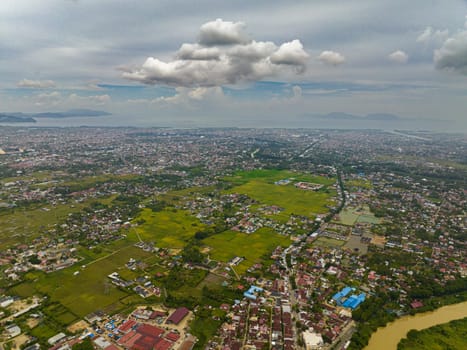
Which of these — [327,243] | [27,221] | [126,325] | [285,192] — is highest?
[285,192]

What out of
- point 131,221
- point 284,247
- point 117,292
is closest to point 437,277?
point 284,247

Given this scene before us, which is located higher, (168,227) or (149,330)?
(168,227)

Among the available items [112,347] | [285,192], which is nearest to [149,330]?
[112,347]

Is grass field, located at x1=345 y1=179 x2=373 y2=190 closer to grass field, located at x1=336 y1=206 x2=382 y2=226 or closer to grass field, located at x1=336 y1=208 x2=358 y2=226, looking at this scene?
grass field, located at x1=336 y1=206 x2=382 y2=226

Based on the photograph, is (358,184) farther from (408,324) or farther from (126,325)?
(126,325)

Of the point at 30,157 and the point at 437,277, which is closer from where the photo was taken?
the point at 437,277

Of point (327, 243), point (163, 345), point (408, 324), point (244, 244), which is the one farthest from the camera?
point (327, 243)

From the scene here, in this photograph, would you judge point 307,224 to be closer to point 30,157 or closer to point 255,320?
point 255,320
